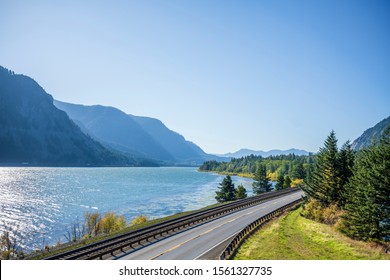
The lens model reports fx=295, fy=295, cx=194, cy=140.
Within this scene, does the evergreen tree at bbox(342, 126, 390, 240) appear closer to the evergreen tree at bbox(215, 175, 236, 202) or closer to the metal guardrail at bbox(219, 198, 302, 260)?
the metal guardrail at bbox(219, 198, 302, 260)

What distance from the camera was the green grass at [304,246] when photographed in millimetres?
24953

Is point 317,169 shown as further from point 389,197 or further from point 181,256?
point 181,256

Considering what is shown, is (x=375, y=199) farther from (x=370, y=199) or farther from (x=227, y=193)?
(x=227, y=193)

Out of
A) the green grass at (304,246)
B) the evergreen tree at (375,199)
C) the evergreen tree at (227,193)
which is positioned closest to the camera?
the green grass at (304,246)

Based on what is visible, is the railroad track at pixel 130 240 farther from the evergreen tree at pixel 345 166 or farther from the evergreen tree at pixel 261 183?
the evergreen tree at pixel 261 183

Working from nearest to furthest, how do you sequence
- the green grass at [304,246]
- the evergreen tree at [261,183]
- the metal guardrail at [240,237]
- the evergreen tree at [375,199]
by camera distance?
1. the green grass at [304,246]
2. the metal guardrail at [240,237]
3. the evergreen tree at [375,199]
4. the evergreen tree at [261,183]

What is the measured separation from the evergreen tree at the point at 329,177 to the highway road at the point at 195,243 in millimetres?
13168

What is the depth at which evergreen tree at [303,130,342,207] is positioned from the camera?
4594cm

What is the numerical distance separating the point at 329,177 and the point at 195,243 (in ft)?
86.6

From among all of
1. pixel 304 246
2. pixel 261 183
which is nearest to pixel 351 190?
pixel 304 246

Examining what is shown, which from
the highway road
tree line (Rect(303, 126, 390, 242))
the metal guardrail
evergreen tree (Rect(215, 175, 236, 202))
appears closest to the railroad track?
the highway road

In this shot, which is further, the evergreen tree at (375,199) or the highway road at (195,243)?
the highway road at (195,243)

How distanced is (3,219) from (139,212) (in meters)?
30.5

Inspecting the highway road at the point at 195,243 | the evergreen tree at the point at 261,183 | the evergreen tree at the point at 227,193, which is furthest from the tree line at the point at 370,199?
the evergreen tree at the point at 261,183
